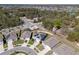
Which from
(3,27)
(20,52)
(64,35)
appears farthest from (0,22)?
(64,35)

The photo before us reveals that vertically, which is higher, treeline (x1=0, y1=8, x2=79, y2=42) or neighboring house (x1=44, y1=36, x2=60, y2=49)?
treeline (x1=0, y1=8, x2=79, y2=42)

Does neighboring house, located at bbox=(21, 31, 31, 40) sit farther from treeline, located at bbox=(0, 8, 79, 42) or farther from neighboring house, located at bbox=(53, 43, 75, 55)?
neighboring house, located at bbox=(53, 43, 75, 55)

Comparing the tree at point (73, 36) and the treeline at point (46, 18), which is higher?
the treeline at point (46, 18)

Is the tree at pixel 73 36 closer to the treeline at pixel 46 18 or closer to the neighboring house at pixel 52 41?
the treeline at pixel 46 18

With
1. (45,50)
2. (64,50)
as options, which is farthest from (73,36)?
(45,50)

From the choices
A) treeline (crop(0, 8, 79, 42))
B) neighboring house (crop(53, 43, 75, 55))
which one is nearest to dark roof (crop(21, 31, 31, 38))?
treeline (crop(0, 8, 79, 42))

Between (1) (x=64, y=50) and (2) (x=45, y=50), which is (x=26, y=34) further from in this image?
(1) (x=64, y=50)

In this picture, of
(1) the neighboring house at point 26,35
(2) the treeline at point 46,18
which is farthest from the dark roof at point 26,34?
(2) the treeline at point 46,18
